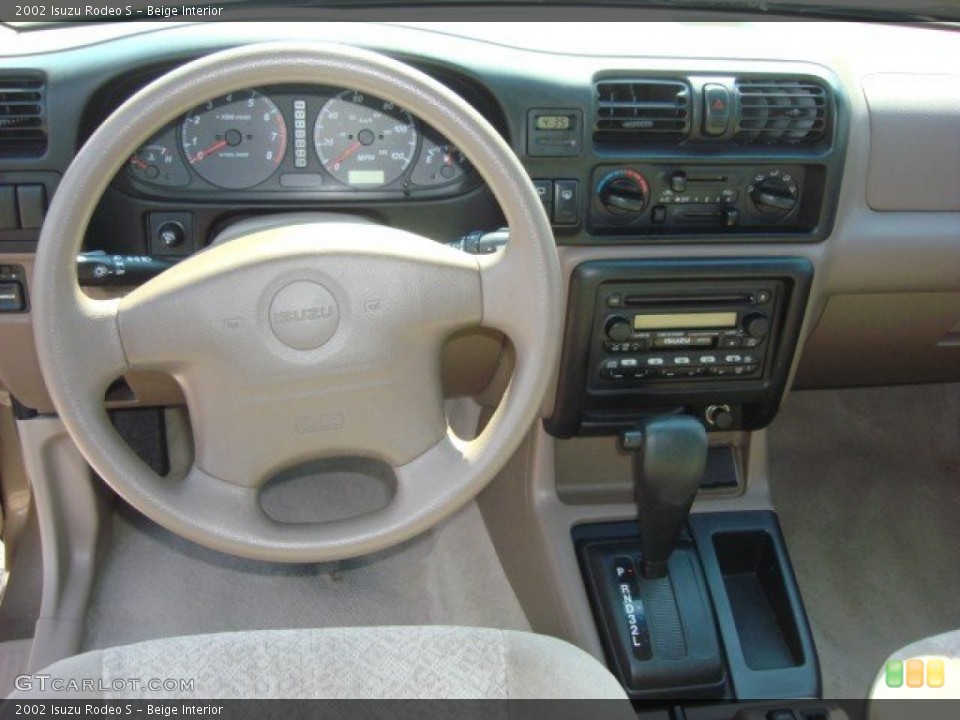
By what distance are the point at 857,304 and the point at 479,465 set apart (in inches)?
39.9

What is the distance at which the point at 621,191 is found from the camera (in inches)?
66.8

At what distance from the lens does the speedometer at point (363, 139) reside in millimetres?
1577

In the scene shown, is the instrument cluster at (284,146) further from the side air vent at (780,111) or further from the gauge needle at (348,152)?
the side air vent at (780,111)

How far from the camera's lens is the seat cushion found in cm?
134

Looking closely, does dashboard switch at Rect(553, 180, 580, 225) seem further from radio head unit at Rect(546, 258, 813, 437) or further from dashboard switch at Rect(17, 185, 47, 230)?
dashboard switch at Rect(17, 185, 47, 230)

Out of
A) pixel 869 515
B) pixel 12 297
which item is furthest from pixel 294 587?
pixel 869 515

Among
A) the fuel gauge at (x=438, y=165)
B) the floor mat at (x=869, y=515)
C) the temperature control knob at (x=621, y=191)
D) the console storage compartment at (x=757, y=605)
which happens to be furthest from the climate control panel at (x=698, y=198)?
the floor mat at (x=869, y=515)

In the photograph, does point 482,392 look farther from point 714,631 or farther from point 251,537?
point 251,537

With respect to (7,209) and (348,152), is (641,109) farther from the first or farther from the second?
(7,209)

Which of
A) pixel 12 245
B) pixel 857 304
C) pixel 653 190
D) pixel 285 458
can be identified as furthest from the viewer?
pixel 857 304

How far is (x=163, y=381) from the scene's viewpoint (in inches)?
68.9

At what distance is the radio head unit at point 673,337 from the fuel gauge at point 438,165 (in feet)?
0.87

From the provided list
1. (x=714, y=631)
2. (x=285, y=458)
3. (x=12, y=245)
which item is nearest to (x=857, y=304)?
(x=714, y=631)

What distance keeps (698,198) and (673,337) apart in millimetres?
247
